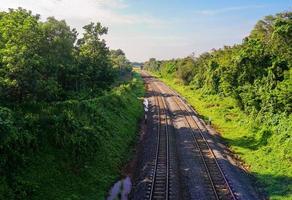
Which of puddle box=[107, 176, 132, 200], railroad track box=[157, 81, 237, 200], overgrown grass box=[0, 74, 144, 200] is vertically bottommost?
puddle box=[107, 176, 132, 200]

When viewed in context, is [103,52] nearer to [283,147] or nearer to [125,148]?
[125,148]

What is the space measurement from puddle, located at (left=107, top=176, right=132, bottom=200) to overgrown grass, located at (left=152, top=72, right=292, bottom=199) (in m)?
8.93

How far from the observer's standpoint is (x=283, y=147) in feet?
104

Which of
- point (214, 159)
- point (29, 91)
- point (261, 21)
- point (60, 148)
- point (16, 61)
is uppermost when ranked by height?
point (261, 21)

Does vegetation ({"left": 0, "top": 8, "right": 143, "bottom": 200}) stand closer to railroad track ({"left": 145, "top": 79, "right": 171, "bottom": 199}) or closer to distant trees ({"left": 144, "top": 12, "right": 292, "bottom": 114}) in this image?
railroad track ({"left": 145, "top": 79, "right": 171, "bottom": 199})

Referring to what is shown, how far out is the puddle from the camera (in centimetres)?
2333

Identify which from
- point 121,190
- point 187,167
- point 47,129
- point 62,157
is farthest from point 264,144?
point 47,129

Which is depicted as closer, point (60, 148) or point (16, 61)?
point (60, 148)

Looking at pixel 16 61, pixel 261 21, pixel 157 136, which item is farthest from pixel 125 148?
pixel 261 21

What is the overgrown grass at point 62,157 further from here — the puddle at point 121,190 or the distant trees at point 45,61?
the distant trees at point 45,61

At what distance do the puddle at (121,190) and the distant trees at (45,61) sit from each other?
934 centimetres

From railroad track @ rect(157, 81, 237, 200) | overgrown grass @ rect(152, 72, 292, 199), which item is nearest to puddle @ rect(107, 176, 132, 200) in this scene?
railroad track @ rect(157, 81, 237, 200)

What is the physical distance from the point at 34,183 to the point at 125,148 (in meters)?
14.1

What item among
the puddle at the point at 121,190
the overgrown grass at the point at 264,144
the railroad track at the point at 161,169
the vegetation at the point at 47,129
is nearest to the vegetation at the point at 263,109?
the overgrown grass at the point at 264,144
